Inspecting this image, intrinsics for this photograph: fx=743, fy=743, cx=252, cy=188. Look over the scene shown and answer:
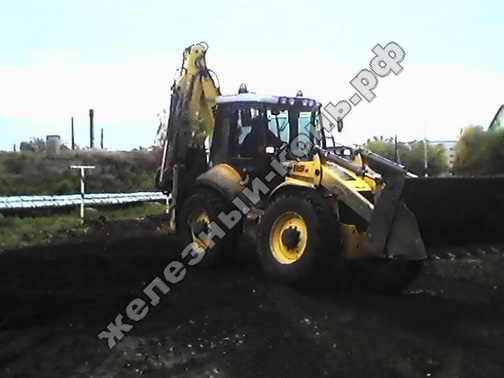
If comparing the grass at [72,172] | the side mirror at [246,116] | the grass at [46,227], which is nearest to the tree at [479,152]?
the grass at [72,172]

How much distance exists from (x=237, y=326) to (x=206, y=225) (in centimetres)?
279

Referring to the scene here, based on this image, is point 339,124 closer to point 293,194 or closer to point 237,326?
point 293,194

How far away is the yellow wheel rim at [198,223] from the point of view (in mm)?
8594

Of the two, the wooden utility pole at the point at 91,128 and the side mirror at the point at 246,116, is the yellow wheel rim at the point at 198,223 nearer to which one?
the side mirror at the point at 246,116

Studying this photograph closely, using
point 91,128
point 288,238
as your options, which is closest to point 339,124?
point 288,238

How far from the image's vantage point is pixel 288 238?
725cm

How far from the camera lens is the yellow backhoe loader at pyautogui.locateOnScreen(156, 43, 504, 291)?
22.6 ft

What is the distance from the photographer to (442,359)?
5.28 metres

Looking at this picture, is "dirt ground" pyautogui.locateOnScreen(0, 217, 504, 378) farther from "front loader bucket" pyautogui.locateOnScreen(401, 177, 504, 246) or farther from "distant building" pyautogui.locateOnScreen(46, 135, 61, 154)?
"distant building" pyautogui.locateOnScreen(46, 135, 61, 154)

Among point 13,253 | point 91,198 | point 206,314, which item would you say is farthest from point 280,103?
point 91,198

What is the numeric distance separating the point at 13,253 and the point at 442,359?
5.62m

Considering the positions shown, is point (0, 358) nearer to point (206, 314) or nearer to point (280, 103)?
point (206, 314)

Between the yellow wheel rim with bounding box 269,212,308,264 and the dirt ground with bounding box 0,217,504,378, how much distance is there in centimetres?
33

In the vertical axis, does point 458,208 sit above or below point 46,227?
above
